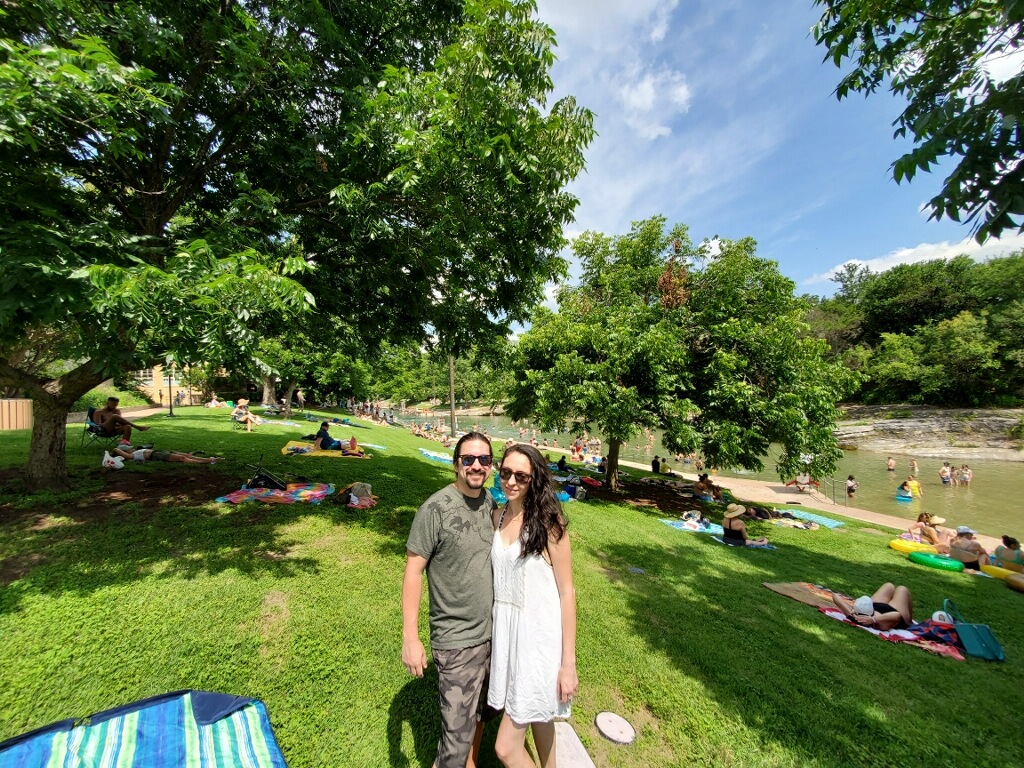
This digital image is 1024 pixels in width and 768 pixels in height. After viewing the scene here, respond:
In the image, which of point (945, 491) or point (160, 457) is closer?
point (160, 457)

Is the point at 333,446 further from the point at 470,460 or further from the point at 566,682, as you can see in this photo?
the point at 566,682

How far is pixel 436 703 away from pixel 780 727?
291 centimetres

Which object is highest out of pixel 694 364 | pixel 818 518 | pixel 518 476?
pixel 694 364

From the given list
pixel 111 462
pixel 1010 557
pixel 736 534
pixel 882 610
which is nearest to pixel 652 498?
pixel 736 534

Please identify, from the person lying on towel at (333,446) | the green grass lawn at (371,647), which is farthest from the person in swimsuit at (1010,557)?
the person lying on towel at (333,446)

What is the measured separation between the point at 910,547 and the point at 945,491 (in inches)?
665

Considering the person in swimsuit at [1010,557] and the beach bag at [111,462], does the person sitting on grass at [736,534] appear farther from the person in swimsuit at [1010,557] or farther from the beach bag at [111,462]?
the beach bag at [111,462]

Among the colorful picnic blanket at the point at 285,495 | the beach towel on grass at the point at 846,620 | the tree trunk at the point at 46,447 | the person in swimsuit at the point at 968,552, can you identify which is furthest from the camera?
the person in swimsuit at the point at 968,552

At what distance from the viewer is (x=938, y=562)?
30.5 ft

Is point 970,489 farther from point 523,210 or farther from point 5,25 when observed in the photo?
point 5,25

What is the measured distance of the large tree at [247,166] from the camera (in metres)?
3.67

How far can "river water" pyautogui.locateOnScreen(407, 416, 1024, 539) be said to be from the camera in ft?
53.9

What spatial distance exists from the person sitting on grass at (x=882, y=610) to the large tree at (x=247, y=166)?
6.90 meters

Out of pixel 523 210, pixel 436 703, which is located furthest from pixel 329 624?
pixel 523 210
